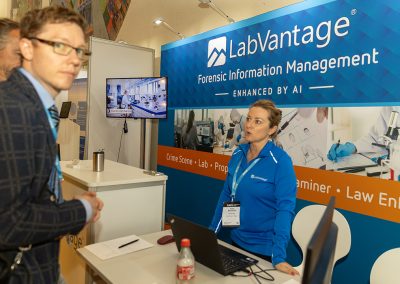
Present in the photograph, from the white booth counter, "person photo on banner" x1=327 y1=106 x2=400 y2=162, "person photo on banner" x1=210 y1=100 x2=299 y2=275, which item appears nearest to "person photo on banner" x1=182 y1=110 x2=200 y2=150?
the white booth counter

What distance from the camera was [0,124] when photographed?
78cm

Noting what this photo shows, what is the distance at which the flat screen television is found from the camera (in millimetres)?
3939

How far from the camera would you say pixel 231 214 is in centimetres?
190

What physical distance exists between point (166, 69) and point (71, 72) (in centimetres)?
362

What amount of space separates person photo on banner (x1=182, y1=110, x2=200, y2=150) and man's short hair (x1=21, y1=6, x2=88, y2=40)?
3053mm

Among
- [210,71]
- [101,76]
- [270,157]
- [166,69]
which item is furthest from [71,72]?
[101,76]

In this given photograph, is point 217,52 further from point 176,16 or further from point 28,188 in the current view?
point 28,188

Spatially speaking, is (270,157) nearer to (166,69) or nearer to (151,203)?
(151,203)

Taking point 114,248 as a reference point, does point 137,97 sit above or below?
above

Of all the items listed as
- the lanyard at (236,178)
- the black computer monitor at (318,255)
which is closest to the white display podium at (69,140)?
the lanyard at (236,178)

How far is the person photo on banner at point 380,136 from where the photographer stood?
2236mm

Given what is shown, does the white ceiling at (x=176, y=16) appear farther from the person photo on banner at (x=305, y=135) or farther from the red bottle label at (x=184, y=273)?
the red bottle label at (x=184, y=273)

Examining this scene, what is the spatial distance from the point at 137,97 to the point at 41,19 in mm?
3280

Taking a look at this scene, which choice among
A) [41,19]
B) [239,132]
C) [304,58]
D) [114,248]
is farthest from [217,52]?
[41,19]
